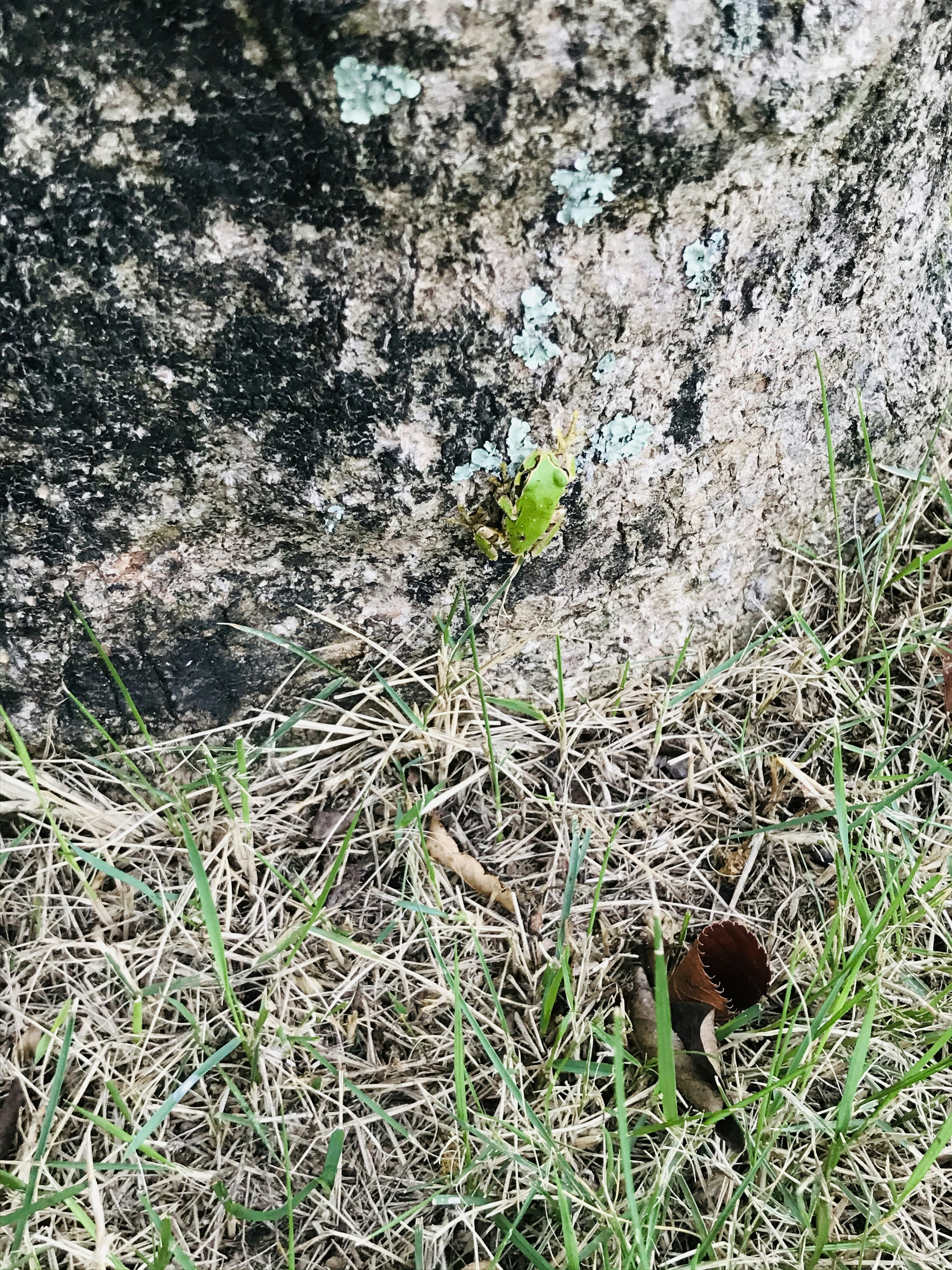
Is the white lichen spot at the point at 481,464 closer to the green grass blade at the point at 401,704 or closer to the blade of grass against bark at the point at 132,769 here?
the green grass blade at the point at 401,704

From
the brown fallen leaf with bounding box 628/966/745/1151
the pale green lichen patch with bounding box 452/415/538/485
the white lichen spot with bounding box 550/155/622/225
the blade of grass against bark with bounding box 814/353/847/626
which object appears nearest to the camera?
the white lichen spot with bounding box 550/155/622/225

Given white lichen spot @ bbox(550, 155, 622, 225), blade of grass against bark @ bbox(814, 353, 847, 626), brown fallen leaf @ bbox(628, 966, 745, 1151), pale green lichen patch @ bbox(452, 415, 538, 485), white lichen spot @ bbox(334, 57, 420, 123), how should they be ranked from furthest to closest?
blade of grass against bark @ bbox(814, 353, 847, 626)
pale green lichen patch @ bbox(452, 415, 538, 485)
brown fallen leaf @ bbox(628, 966, 745, 1151)
white lichen spot @ bbox(550, 155, 622, 225)
white lichen spot @ bbox(334, 57, 420, 123)

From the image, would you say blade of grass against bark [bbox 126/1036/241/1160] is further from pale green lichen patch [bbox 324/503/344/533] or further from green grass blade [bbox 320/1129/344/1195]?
pale green lichen patch [bbox 324/503/344/533]

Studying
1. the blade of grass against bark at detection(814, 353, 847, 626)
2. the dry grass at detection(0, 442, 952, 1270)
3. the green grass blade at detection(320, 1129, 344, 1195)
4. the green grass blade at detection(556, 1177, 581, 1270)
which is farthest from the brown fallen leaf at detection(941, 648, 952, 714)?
the green grass blade at detection(320, 1129, 344, 1195)

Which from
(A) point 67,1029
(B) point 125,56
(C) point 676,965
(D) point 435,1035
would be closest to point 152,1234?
(A) point 67,1029

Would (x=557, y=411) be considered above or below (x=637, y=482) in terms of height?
above

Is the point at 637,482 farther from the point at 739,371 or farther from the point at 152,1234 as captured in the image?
the point at 152,1234

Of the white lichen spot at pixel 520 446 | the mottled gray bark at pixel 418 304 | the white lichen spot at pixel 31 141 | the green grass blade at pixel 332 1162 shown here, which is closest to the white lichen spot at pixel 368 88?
Result: the mottled gray bark at pixel 418 304
